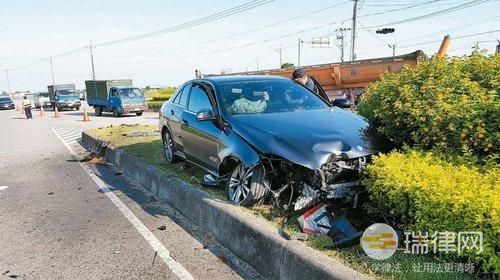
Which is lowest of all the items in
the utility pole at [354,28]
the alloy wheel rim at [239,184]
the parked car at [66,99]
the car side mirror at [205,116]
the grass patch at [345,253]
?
the parked car at [66,99]

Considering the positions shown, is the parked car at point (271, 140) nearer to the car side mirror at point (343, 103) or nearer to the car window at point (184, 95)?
the car window at point (184, 95)

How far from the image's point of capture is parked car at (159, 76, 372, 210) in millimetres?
4305

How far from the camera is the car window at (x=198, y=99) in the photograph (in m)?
6.30

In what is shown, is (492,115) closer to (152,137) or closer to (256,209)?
(256,209)

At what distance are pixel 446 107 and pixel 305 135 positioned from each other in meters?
1.45

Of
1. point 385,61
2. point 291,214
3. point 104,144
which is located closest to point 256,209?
point 291,214

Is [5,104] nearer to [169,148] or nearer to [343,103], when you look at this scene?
[169,148]

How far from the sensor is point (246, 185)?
4914 millimetres

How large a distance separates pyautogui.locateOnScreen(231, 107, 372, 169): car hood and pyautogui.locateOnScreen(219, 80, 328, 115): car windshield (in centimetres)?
30

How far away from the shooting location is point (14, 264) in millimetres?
4332

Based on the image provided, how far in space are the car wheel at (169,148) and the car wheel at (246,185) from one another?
283cm

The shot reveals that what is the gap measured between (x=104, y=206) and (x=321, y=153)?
→ 364cm

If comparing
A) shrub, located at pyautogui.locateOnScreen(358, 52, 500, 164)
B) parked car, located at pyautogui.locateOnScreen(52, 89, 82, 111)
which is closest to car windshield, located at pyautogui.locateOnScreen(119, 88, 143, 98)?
parked car, located at pyautogui.locateOnScreen(52, 89, 82, 111)

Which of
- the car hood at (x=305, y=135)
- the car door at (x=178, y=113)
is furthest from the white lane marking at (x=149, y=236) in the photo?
the car hood at (x=305, y=135)
